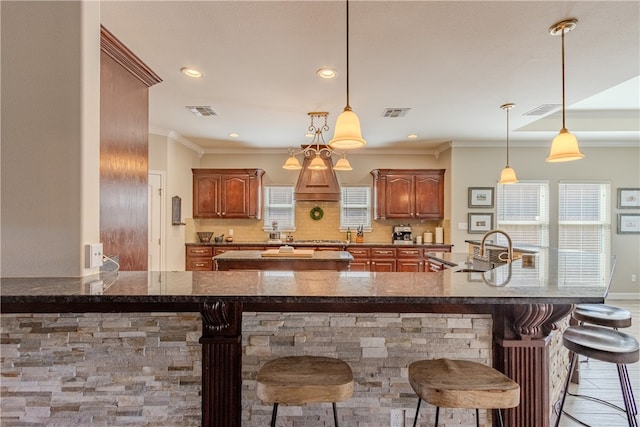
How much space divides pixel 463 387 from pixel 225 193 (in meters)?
5.59

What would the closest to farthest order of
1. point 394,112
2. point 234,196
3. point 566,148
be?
point 566,148 → point 394,112 → point 234,196

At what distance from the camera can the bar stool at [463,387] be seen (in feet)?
3.70

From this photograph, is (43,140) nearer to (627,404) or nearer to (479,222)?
(627,404)

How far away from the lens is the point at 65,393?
4.86 feet

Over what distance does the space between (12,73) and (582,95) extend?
488 centimetres

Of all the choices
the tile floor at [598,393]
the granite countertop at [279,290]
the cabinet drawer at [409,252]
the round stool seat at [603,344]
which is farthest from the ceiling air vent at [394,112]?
the tile floor at [598,393]

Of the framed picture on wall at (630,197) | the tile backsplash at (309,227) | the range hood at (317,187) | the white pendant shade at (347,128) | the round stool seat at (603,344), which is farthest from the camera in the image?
the tile backsplash at (309,227)

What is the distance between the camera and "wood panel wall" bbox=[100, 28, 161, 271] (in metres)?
2.09

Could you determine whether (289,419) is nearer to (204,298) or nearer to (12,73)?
(204,298)

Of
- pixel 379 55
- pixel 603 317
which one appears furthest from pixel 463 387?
pixel 379 55

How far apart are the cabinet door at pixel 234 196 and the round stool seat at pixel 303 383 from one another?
505 cm

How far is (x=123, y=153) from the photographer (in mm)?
2295

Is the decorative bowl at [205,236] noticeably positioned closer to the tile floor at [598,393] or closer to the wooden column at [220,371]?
the wooden column at [220,371]

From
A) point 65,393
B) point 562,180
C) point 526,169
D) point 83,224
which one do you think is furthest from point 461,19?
point 562,180
